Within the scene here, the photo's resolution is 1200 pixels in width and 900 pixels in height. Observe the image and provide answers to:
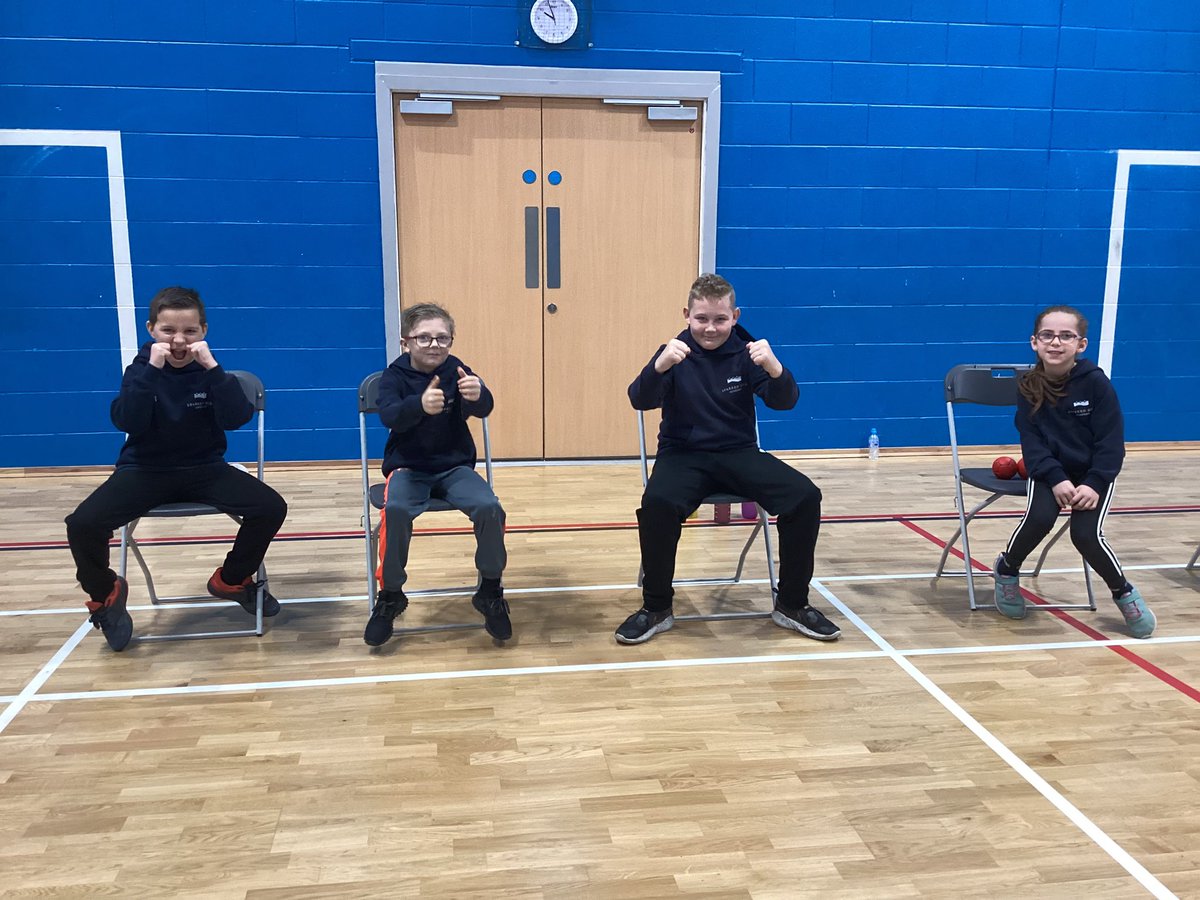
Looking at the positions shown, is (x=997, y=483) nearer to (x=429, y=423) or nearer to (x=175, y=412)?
(x=429, y=423)

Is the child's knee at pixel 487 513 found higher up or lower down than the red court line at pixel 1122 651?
higher up

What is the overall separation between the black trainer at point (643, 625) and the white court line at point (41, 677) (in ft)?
5.64

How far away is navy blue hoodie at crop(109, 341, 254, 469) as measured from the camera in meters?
3.02

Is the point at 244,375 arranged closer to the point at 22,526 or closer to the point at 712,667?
the point at 22,526

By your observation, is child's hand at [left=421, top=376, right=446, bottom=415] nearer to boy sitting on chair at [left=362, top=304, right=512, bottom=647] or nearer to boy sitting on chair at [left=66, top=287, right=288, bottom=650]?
boy sitting on chair at [left=362, top=304, right=512, bottom=647]

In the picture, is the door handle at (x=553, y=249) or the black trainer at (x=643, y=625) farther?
the door handle at (x=553, y=249)

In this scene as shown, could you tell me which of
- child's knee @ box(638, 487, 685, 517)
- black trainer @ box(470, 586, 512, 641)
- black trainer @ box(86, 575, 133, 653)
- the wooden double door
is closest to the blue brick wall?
the wooden double door

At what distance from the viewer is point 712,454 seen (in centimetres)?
331

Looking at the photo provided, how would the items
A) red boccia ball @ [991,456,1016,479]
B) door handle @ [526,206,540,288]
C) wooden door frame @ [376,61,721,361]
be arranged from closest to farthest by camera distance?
red boccia ball @ [991,456,1016,479] < wooden door frame @ [376,61,721,361] < door handle @ [526,206,540,288]

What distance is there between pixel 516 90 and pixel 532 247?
0.87 metres

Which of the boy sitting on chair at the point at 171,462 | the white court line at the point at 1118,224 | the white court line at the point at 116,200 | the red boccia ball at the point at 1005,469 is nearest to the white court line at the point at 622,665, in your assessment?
the boy sitting on chair at the point at 171,462

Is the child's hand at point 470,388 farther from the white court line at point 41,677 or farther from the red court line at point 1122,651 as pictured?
the red court line at point 1122,651

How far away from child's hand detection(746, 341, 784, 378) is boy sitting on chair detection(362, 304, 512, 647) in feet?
2.92

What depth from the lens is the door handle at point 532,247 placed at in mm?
5574
